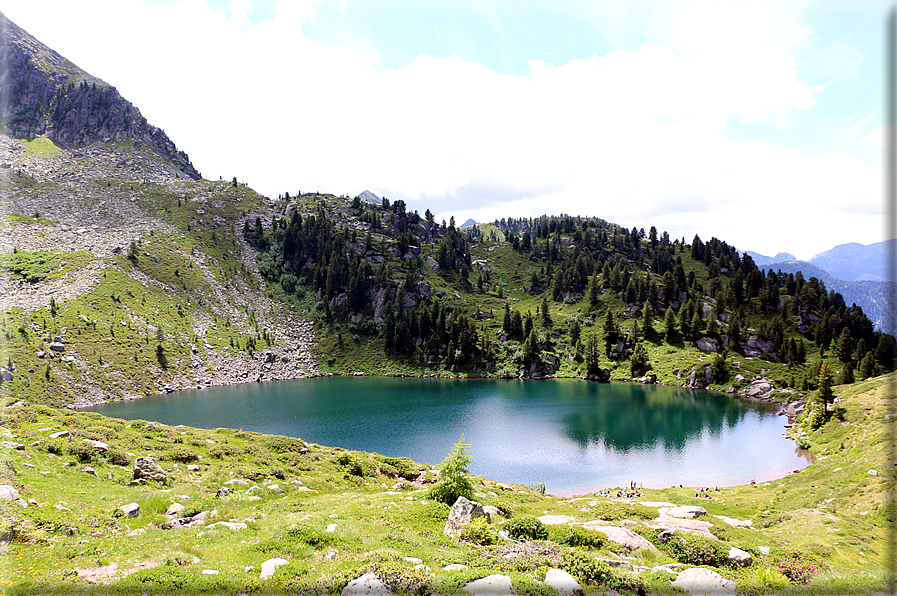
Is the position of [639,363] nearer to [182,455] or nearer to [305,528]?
[182,455]

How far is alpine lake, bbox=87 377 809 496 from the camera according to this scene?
172 feet

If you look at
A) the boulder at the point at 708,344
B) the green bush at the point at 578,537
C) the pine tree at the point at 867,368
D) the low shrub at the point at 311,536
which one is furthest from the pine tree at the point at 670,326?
the low shrub at the point at 311,536

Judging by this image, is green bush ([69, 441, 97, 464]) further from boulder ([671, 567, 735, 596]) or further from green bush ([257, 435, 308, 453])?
boulder ([671, 567, 735, 596])

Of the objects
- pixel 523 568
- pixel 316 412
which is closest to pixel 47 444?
pixel 523 568

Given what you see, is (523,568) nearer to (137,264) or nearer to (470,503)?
(470,503)

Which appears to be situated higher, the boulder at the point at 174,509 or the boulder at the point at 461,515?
the boulder at the point at 461,515

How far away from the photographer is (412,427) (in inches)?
2810

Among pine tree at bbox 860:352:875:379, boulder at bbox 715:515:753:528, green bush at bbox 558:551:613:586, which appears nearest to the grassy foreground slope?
green bush at bbox 558:551:613:586

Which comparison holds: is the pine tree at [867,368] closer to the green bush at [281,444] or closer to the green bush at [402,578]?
the green bush at [281,444]

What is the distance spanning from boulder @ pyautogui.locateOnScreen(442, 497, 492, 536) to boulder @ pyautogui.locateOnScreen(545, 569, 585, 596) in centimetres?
614

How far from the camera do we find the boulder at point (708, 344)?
126 meters

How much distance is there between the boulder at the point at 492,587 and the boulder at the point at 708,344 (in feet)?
477

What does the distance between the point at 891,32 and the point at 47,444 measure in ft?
131

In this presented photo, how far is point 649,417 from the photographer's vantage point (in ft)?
262
